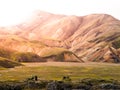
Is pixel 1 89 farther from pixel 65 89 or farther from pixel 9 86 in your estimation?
pixel 65 89

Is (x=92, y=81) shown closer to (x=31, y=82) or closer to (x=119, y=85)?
(x=119, y=85)

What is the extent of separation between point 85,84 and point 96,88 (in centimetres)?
815

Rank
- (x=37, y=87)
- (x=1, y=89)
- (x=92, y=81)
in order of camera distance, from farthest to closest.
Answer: (x=92, y=81) < (x=37, y=87) < (x=1, y=89)

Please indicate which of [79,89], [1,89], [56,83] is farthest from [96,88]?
[1,89]

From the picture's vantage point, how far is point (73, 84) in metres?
138

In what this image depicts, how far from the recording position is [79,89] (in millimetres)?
131125

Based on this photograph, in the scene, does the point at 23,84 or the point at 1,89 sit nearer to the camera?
the point at 1,89

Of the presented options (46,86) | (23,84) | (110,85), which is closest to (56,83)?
(46,86)

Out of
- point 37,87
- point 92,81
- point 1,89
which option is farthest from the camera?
point 92,81

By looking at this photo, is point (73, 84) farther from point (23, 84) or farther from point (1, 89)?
point (1, 89)

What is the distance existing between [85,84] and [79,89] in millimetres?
8252

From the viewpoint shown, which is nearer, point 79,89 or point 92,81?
point 79,89

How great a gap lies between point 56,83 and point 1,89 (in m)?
19.8

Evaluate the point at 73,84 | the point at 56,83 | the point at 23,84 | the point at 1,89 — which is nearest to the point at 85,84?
the point at 73,84
